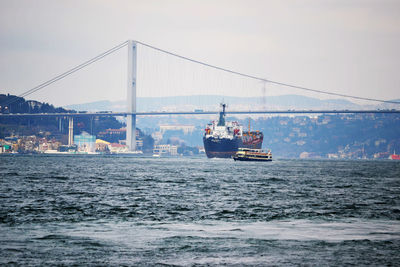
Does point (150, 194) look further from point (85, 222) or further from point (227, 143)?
point (227, 143)

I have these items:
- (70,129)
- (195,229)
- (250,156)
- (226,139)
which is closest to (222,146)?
(226,139)

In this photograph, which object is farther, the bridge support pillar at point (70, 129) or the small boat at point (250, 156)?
the bridge support pillar at point (70, 129)

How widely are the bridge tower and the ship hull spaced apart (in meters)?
18.5

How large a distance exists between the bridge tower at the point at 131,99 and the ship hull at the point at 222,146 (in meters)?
18.5

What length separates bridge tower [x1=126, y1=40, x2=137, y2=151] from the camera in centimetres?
14916

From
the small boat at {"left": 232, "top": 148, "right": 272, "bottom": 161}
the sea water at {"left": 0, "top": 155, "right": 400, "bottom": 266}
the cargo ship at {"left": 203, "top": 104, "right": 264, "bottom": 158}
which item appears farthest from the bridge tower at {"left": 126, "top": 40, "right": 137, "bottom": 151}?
the sea water at {"left": 0, "top": 155, "right": 400, "bottom": 266}

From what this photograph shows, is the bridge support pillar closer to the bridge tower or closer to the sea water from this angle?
the bridge tower

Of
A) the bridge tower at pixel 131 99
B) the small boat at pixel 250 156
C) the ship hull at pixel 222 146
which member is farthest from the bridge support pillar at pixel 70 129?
the small boat at pixel 250 156

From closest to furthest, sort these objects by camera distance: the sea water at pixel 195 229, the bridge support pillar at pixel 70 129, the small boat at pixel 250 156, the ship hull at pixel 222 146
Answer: the sea water at pixel 195 229, the small boat at pixel 250 156, the ship hull at pixel 222 146, the bridge support pillar at pixel 70 129

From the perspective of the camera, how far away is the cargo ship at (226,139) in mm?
136500

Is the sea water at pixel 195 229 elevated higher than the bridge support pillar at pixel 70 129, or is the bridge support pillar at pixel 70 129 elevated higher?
the bridge support pillar at pixel 70 129

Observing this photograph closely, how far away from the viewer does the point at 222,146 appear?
137m

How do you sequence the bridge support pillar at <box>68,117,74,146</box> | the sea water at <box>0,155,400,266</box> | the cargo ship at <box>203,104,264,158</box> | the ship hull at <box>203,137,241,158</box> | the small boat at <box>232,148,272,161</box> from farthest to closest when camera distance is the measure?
the bridge support pillar at <box>68,117,74,146</box>
the cargo ship at <box>203,104,264,158</box>
the ship hull at <box>203,137,241,158</box>
the small boat at <box>232,148,272,161</box>
the sea water at <box>0,155,400,266</box>

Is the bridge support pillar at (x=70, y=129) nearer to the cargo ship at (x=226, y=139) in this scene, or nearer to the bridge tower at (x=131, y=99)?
the bridge tower at (x=131, y=99)
